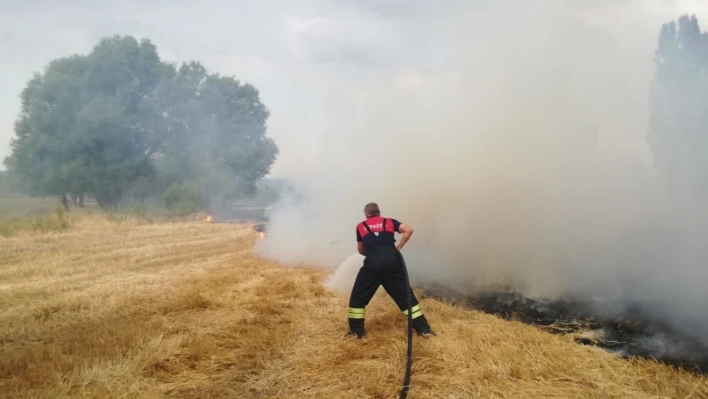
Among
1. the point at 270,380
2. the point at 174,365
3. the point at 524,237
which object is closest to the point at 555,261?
the point at 524,237

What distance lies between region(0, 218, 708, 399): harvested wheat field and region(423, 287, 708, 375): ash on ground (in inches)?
19.0

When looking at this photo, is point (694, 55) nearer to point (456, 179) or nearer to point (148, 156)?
point (456, 179)

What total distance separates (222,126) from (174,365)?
28.4m

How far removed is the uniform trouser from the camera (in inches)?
219

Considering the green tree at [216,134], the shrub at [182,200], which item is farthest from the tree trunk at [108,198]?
the shrub at [182,200]

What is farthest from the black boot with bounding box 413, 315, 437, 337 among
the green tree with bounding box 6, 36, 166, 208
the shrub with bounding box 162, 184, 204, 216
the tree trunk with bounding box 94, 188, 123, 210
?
the tree trunk with bounding box 94, 188, 123, 210

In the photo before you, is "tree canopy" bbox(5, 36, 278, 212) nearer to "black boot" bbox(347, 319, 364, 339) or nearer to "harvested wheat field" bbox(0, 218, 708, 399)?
"harvested wheat field" bbox(0, 218, 708, 399)

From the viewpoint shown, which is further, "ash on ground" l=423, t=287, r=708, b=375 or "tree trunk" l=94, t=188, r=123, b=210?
"tree trunk" l=94, t=188, r=123, b=210

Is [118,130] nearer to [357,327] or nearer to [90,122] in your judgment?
[90,122]

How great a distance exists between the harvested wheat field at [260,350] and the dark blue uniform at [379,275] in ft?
0.94

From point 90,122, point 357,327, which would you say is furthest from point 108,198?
point 357,327

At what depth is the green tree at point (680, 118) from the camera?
1702 centimetres

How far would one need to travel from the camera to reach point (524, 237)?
1030 cm

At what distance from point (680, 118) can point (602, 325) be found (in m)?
17.0
